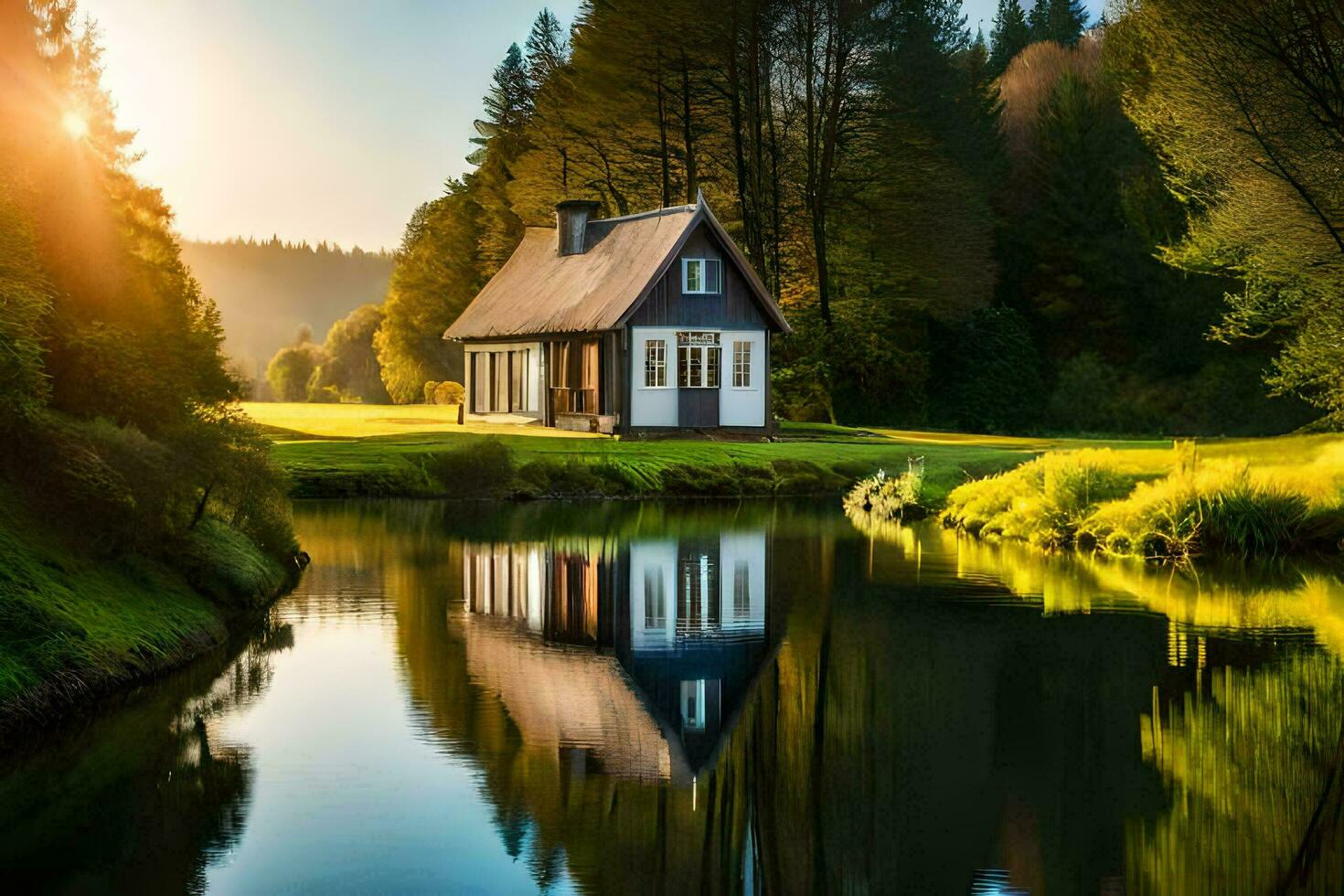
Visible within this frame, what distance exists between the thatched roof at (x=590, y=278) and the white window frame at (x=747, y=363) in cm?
90

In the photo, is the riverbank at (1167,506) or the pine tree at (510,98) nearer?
the riverbank at (1167,506)

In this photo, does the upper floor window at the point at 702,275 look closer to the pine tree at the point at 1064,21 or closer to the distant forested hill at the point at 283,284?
the pine tree at the point at 1064,21

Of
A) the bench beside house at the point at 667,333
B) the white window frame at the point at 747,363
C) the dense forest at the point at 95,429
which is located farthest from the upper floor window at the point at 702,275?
the dense forest at the point at 95,429

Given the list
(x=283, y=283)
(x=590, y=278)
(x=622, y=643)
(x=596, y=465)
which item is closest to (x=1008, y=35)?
(x=590, y=278)

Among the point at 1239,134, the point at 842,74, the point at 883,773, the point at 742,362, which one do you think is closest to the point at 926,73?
the point at 842,74

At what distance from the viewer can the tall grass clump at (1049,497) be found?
2364 cm

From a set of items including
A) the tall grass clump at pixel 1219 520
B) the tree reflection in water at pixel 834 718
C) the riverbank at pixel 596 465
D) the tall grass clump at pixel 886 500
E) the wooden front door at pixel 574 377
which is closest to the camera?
the tree reflection in water at pixel 834 718

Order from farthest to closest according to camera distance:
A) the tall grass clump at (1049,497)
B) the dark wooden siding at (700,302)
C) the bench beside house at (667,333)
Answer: the dark wooden siding at (700,302)
the bench beside house at (667,333)
the tall grass clump at (1049,497)

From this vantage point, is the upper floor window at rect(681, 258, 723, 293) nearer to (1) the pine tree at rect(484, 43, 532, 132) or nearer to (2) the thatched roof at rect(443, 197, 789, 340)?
(2) the thatched roof at rect(443, 197, 789, 340)

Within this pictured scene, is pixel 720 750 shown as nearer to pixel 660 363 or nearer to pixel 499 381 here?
pixel 660 363

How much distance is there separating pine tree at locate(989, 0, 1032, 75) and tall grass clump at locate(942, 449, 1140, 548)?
57.6m

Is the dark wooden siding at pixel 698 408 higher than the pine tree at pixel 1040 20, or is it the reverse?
the pine tree at pixel 1040 20

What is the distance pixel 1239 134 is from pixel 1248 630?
14277 mm

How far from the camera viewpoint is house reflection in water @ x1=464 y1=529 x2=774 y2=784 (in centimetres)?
1014
